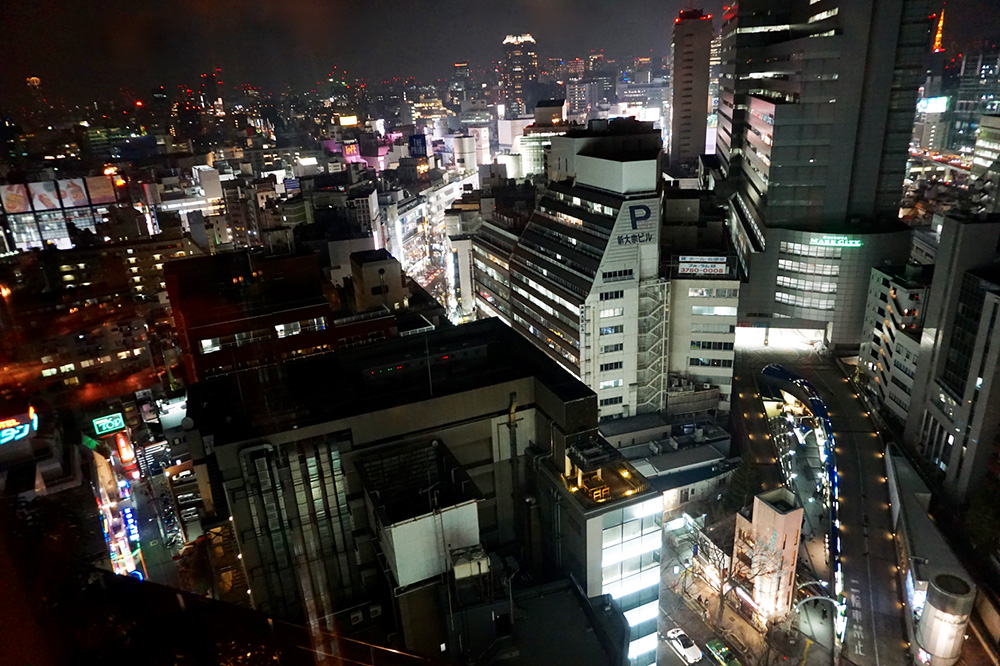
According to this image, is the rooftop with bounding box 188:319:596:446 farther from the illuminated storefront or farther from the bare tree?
the illuminated storefront

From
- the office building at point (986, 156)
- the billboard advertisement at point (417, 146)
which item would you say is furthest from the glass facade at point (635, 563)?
the billboard advertisement at point (417, 146)

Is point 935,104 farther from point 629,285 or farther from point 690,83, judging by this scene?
point 629,285

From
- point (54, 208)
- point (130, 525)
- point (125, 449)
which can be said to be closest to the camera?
point (130, 525)

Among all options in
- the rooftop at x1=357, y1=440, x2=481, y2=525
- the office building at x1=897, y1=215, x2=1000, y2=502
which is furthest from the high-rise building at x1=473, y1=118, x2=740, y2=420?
the rooftop at x1=357, y1=440, x2=481, y2=525

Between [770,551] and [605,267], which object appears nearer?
[770,551]

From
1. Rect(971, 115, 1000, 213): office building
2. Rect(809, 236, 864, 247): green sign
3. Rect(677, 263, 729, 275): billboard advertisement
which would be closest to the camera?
Rect(677, 263, 729, 275): billboard advertisement

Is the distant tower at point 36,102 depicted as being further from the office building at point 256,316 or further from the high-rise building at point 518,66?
the high-rise building at point 518,66

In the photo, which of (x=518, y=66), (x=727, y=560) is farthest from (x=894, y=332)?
(x=518, y=66)
